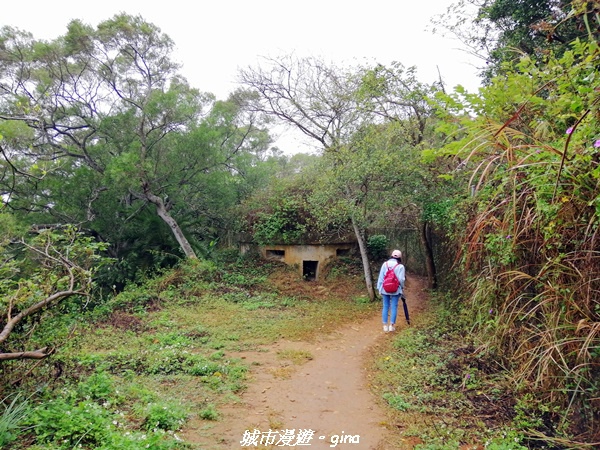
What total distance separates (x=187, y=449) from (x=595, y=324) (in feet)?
10.9

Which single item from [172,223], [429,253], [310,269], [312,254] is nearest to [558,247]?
[429,253]

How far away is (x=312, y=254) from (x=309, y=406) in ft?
29.0

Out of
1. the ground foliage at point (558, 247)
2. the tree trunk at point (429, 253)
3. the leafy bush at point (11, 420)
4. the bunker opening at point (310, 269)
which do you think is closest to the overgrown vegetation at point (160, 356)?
the leafy bush at point (11, 420)

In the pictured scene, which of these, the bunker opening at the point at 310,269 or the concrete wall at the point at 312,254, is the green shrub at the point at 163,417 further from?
the bunker opening at the point at 310,269

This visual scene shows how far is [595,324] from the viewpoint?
111 inches

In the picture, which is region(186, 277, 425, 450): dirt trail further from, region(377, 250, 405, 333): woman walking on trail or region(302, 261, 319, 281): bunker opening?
region(302, 261, 319, 281): bunker opening

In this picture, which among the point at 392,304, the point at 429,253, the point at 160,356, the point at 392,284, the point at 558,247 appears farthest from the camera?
the point at 429,253

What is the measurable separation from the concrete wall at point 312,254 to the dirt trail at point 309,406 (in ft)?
20.9

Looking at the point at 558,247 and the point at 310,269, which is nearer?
the point at 558,247

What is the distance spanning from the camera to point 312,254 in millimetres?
13125

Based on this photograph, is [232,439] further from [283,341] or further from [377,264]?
[377,264]

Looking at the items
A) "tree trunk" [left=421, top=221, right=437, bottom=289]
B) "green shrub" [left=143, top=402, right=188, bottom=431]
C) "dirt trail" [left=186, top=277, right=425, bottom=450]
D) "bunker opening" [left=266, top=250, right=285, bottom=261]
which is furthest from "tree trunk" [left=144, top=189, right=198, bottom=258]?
"green shrub" [left=143, top=402, right=188, bottom=431]

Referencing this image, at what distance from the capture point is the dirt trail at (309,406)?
356 centimetres

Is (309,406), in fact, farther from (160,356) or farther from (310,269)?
(310,269)
